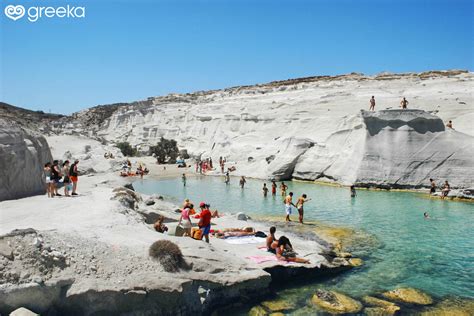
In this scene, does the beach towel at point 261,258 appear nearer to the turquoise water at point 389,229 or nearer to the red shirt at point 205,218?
the turquoise water at point 389,229

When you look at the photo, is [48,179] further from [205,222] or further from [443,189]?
[443,189]

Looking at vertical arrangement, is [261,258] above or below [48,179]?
below

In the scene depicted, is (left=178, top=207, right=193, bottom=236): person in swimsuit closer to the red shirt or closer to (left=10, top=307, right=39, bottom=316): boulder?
the red shirt

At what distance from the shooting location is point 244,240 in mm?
13258

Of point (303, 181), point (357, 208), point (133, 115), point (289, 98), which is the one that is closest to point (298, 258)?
point (357, 208)

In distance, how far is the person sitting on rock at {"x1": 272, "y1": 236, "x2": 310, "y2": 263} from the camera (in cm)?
1116

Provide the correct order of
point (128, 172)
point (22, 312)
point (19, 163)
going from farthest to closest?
point (128, 172) < point (19, 163) < point (22, 312)

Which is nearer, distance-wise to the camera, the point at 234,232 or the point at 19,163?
the point at 234,232

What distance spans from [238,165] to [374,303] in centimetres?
3186

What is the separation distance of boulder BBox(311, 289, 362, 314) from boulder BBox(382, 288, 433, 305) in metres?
0.98

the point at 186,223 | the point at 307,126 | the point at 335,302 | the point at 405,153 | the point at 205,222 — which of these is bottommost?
the point at 335,302

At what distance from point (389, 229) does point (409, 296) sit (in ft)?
22.1

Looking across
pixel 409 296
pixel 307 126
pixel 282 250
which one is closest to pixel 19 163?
pixel 282 250

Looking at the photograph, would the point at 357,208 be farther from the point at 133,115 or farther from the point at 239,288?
the point at 133,115
